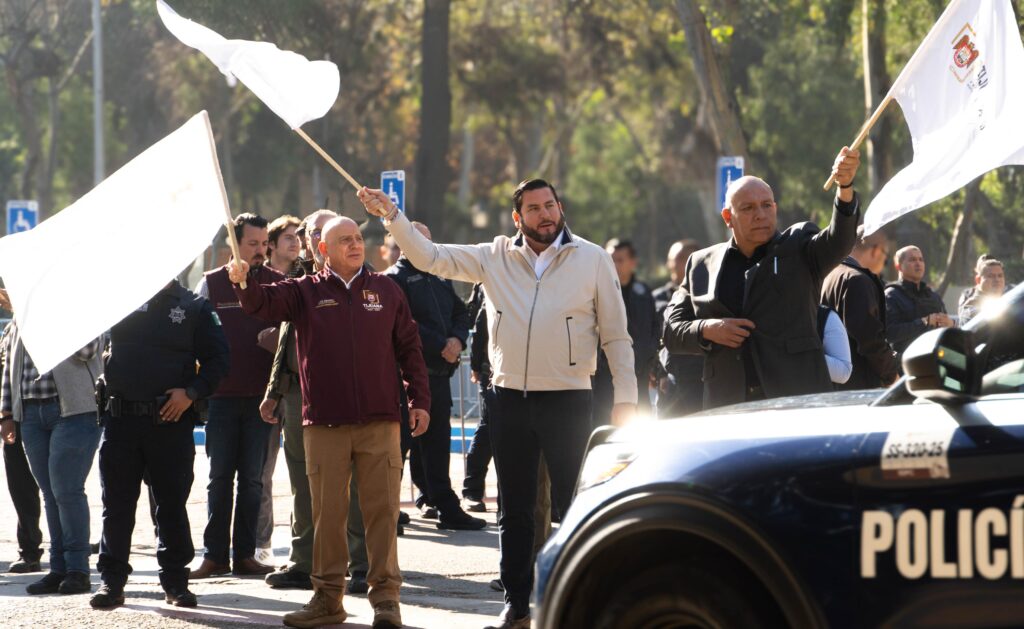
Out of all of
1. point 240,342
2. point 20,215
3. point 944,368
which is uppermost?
point 20,215

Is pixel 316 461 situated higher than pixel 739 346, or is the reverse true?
Result: pixel 739 346

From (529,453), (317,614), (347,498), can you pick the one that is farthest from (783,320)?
(317,614)

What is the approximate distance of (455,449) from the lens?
1780cm

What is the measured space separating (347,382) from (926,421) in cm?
365

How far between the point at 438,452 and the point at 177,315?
3.31 metres

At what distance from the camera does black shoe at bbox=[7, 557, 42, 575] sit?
9570 mm

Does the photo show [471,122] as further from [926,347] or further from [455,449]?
[926,347]

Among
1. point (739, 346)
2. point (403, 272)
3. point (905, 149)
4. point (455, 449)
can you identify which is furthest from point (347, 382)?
point (905, 149)

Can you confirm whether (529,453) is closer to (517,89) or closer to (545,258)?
(545,258)

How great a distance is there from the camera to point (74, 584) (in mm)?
8680

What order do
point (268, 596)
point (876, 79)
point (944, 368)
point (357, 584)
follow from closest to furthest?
point (944, 368)
point (268, 596)
point (357, 584)
point (876, 79)

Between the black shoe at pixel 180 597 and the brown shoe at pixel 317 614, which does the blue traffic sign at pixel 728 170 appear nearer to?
the black shoe at pixel 180 597

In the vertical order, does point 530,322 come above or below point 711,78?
below

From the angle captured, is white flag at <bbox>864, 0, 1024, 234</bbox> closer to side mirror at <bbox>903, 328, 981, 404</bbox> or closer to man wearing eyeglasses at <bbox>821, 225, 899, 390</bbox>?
man wearing eyeglasses at <bbox>821, 225, 899, 390</bbox>
